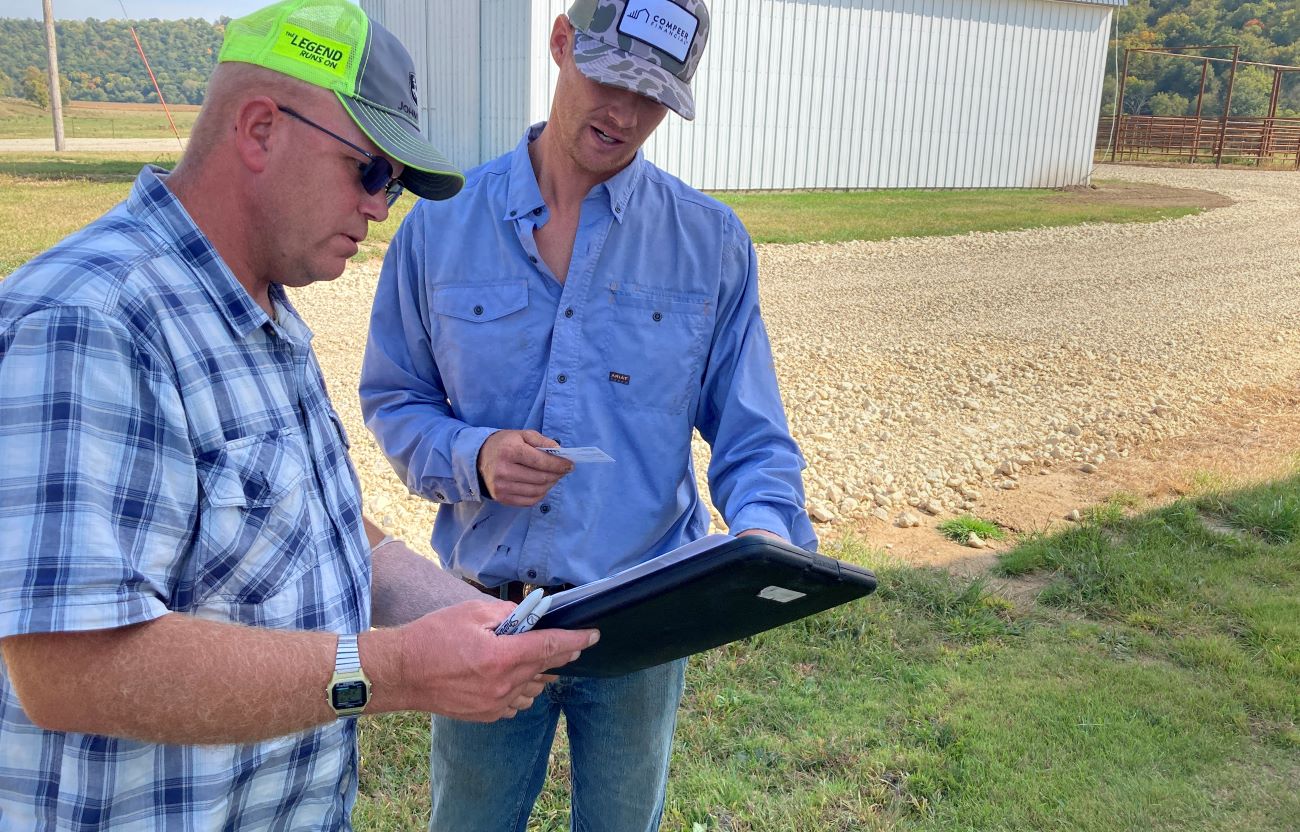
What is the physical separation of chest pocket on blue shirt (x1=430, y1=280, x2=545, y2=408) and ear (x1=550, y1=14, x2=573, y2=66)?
21.1 inches

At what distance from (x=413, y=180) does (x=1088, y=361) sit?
915 cm

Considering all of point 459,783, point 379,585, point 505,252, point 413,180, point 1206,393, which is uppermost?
point 413,180

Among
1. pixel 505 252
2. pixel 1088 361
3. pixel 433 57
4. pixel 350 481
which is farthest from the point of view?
pixel 433 57

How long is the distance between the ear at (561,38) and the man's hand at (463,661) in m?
1.34

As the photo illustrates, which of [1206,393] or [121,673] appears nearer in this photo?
[121,673]

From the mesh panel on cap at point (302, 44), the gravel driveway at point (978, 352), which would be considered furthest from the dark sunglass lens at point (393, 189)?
the gravel driveway at point (978, 352)

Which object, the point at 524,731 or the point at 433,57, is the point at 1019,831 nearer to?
the point at 524,731

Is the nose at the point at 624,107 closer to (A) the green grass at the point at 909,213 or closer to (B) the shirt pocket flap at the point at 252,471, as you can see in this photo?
(B) the shirt pocket flap at the point at 252,471

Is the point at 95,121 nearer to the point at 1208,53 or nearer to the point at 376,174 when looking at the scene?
the point at 1208,53

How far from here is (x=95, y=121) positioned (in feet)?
189

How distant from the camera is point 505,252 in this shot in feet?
7.98

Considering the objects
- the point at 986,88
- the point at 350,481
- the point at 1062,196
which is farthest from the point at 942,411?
the point at 986,88

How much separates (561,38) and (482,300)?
2.08ft

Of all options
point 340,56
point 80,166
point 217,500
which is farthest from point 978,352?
point 80,166
